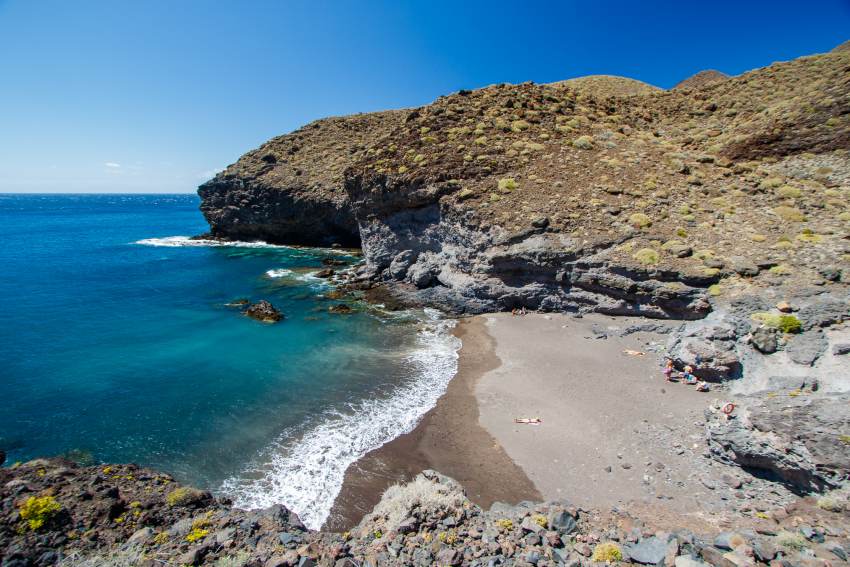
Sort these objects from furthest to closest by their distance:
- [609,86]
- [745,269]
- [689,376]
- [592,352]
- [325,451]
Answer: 1. [609,86]
2. [592,352]
3. [745,269]
4. [689,376]
5. [325,451]

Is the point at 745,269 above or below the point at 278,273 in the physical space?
above

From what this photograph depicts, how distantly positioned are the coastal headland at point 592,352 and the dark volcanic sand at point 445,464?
7cm

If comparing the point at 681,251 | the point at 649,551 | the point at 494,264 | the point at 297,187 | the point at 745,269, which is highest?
the point at 297,187

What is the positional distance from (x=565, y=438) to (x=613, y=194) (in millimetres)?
15229

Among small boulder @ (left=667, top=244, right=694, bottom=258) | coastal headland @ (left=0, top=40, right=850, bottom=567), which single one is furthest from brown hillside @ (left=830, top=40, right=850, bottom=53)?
small boulder @ (left=667, top=244, right=694, bottom=258)

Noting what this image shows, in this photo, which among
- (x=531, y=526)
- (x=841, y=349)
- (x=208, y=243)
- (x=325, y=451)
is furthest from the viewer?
(x=208, y=243)

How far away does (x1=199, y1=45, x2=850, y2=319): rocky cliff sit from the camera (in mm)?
15383

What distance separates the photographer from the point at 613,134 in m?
24.7

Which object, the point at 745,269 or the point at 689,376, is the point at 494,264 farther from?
the point at 745,269

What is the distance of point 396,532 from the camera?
239 inches

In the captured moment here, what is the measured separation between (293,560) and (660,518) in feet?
22.8

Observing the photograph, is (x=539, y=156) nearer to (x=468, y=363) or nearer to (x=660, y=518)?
(x=468, y=363)

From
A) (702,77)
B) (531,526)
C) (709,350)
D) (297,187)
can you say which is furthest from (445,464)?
(702,77)

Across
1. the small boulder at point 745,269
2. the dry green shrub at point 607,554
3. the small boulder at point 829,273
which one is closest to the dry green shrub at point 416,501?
the dry green shrub at point 607,554
